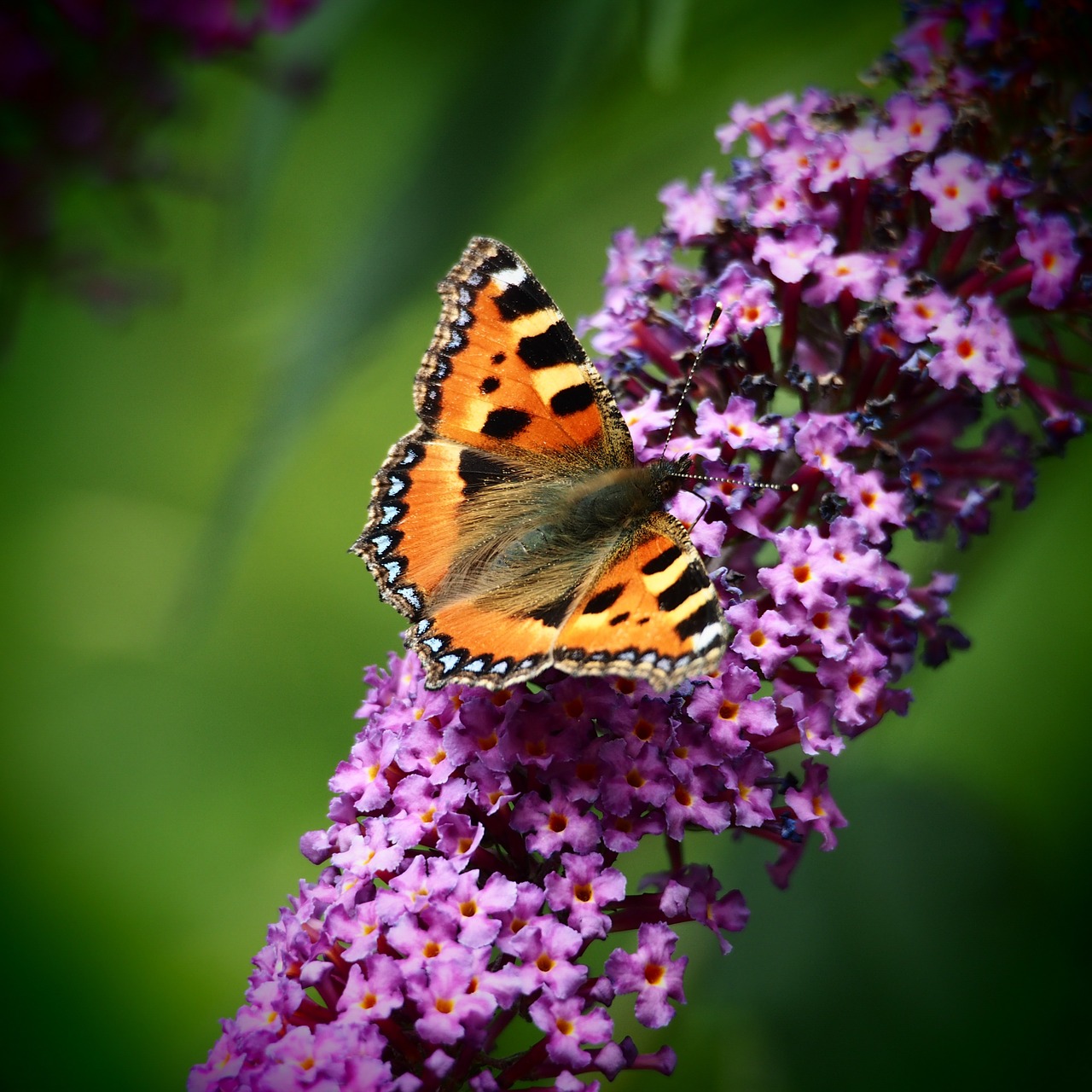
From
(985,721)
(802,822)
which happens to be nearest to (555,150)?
(802,822)

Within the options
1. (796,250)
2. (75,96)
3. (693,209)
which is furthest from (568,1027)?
(75,96)

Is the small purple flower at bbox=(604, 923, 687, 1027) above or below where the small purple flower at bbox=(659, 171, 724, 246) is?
below

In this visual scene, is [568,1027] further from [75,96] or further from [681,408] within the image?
[75,96]

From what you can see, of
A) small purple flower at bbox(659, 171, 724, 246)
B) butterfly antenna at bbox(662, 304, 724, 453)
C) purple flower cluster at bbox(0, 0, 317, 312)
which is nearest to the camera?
butterfly antenna at bbox(662, 304, 724, 453)

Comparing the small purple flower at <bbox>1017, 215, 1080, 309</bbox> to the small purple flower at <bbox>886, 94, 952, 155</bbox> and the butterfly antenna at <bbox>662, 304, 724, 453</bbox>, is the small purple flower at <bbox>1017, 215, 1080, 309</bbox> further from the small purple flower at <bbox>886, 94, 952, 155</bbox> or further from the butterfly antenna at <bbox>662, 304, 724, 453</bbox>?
the butterfly antenna at <bbox>662, 304, 724, 453</bbox>

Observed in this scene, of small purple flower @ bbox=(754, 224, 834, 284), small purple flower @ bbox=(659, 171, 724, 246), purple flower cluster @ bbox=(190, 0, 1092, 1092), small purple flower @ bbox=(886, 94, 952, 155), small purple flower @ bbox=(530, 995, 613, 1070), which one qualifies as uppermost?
small purple flower @ bbox=(659, 171, 724, 246)

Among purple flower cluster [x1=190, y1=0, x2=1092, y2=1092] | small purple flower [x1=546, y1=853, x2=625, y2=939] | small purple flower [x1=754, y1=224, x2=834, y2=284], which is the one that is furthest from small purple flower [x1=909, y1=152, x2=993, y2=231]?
small purple flower [x1=546, y1=853, x2=625, y2=939]
